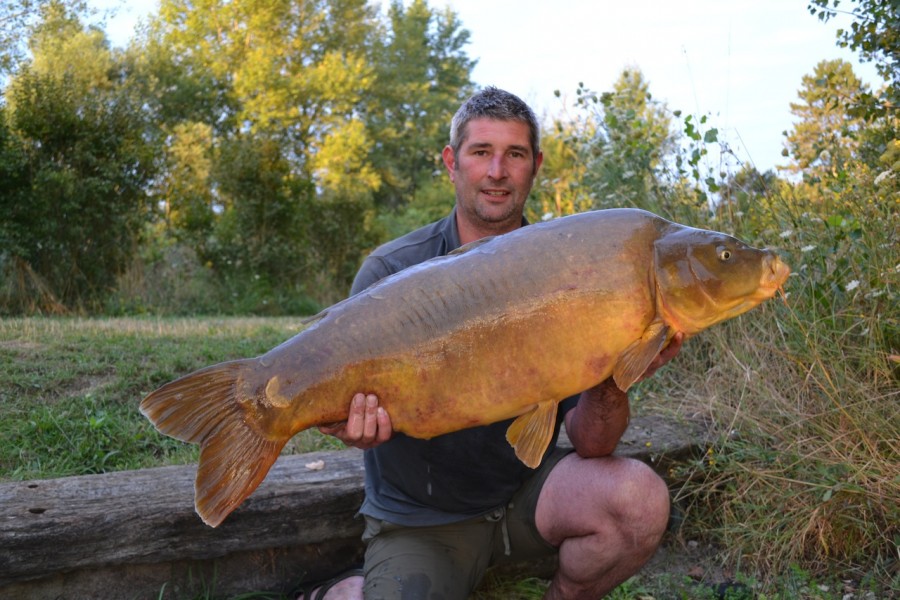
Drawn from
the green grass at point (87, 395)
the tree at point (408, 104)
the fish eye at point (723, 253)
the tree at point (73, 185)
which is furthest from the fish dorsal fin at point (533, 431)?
the tree at point (408, 104)

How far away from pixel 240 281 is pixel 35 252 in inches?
149

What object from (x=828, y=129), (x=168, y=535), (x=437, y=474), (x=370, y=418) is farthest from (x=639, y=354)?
(x=828, y=129)

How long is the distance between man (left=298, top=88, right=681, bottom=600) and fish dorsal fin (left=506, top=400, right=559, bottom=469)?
1.25 ft

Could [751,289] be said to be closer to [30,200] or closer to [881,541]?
[881,541]

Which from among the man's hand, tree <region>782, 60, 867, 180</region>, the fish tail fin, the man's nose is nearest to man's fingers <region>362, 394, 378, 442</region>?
the man's hand

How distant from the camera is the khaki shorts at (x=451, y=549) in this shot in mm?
2260

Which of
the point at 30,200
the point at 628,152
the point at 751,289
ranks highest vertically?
the point at 30,200

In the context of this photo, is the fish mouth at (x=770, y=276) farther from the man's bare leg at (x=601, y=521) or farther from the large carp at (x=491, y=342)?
the man's bare leg at (x=601, y=521)

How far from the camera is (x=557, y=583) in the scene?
240 centimetres

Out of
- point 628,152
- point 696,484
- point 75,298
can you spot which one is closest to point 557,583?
point 696,484

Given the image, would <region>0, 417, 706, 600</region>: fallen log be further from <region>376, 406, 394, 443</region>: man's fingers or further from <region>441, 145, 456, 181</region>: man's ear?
<region>441, 145, 456, 181</region>: man's ear

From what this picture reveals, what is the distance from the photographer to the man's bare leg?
2.29 metres

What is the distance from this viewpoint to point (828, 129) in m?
→ 3.86

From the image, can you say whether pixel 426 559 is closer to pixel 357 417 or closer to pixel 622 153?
pixel 357 417
